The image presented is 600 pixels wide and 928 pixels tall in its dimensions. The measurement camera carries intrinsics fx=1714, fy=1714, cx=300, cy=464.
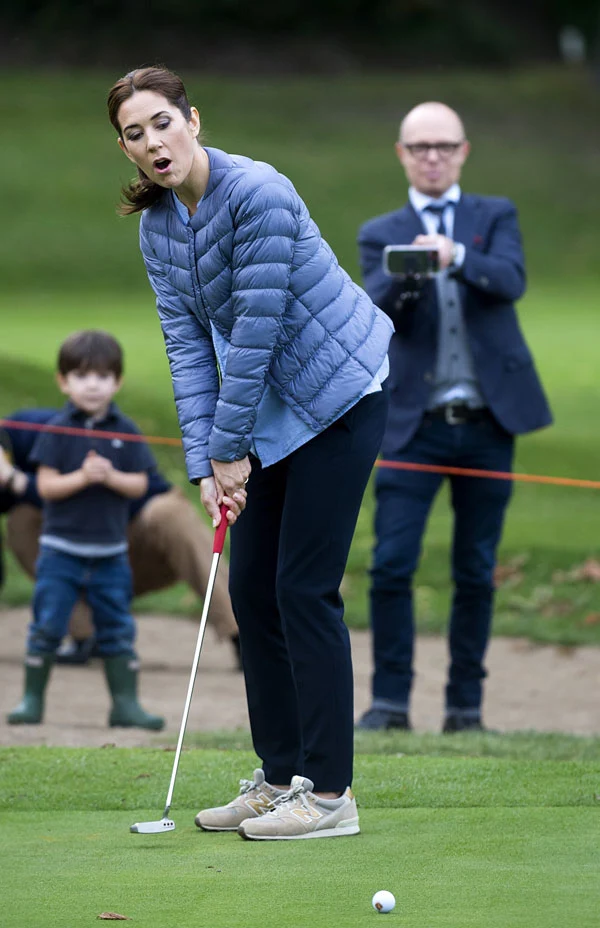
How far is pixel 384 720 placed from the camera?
670 centimetres

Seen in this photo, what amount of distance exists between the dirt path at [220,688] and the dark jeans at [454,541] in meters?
0.96

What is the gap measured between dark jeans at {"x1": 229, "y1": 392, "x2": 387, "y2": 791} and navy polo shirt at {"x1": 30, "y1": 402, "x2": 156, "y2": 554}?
2907mm

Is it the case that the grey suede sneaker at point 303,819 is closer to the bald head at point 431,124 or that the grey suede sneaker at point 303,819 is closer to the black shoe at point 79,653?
the bald head at point 431,124

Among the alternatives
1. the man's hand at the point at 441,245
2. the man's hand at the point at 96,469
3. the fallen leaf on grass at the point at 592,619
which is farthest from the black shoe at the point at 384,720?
the fallen leaf on grass at the point at 592,619

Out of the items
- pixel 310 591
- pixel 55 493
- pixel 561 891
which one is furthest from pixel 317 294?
pixel 55 493

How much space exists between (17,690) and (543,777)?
13.0 ft

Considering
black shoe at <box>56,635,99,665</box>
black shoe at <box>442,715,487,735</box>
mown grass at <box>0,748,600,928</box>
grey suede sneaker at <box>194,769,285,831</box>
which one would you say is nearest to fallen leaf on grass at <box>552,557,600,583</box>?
black shoe at <box>56,635,99,665</box>

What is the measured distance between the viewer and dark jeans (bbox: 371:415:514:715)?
657 cm

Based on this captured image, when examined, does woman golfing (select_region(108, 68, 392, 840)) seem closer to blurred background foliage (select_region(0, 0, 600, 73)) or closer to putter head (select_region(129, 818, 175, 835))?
putter head (select_region(129, 818, 175, 835))

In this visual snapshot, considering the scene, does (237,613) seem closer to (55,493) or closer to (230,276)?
(230,276)

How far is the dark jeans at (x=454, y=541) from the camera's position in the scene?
6.57 meters

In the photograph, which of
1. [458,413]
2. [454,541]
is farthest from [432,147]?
[454,541]

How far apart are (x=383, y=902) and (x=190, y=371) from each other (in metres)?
1.54

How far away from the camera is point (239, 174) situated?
13.5 feet
